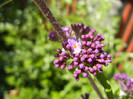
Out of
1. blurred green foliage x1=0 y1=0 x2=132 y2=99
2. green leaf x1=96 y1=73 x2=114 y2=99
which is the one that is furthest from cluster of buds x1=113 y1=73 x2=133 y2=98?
blurred green foliage x1=0 y1=0 x2=132 y2=99

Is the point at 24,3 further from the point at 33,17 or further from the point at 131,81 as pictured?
the point at 131,81

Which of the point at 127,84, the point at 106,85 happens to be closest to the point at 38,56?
the point at 127,84

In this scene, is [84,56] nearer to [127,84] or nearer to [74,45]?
[74,45]

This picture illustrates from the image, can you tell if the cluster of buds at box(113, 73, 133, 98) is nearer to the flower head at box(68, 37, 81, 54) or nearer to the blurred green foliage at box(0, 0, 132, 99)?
the flower head at box(68, 37, 81, 54)

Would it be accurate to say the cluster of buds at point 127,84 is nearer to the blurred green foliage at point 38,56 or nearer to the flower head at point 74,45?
the flower head at point 74,45

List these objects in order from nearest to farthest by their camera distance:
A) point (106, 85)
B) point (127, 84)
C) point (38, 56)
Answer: point (106, 85)
point (127, 84)
point (38, 56)

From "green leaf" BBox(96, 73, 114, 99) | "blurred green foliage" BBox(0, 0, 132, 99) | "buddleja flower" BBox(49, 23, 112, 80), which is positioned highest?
"blurred green foliage" BBox(0, 0, 132, 99)

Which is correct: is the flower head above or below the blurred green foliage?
below

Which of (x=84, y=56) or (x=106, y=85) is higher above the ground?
(x=84, y=56)

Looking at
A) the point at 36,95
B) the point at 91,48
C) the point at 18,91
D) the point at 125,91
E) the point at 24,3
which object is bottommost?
the point at 125,91

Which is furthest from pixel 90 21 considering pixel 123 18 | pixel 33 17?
pixel 33 17

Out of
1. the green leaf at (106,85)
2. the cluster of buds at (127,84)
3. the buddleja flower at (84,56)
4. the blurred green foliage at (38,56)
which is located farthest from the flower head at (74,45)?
the blurred green foliage at (38,56)
